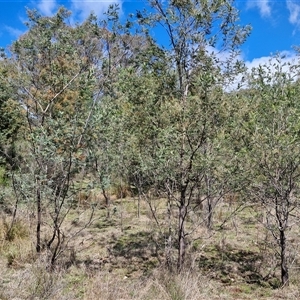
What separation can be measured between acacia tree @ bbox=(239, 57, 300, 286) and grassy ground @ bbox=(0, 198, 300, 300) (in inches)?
32.1

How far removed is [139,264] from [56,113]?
121 inches

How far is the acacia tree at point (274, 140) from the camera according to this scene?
4.18 meters

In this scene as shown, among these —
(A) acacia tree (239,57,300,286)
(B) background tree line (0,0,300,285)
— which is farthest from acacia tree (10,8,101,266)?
(A) acacia tree (239,57,300,286)

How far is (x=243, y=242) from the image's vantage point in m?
6.48

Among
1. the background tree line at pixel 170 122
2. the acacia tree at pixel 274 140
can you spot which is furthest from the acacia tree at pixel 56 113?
the acacia tree at pixel 274 140

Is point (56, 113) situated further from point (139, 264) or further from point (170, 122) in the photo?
point (139, 264)

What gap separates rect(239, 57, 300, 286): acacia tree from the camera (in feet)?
13.7

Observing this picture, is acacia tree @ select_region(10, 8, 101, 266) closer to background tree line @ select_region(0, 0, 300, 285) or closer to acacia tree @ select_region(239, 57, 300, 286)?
background tree line @ select_region(0, 0, 300, 285)

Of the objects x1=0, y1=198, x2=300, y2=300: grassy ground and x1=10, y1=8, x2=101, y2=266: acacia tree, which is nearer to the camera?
x1=0, y1=198, x2=300, y2=300: grassy ground

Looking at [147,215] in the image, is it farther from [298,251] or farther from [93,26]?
[93,26]

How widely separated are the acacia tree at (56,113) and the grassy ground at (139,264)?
21.7 inches

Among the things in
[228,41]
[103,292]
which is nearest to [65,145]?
[103,292]

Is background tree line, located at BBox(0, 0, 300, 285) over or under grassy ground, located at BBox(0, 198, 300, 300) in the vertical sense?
over

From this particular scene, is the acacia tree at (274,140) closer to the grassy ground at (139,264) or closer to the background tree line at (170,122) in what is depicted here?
the background tree line at (170,122)
